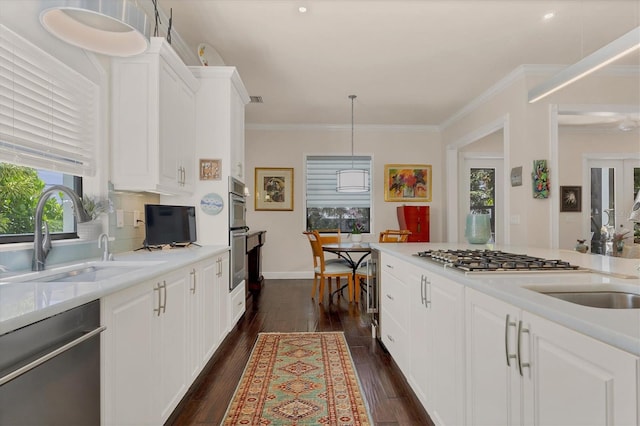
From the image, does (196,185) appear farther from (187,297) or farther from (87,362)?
(87,362)

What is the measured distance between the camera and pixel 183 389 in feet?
6.36

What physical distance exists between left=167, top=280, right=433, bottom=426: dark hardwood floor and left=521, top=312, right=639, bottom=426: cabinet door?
1.10 meters

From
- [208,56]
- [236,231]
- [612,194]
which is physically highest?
[208,56]

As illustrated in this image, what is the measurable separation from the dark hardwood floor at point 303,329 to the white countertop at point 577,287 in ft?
2.88

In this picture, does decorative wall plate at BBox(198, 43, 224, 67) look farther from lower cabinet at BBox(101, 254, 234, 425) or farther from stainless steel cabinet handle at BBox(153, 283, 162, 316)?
stainless steel cabinet handle at BBox(153, 283, 162, 316)

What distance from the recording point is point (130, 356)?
1.36 metres

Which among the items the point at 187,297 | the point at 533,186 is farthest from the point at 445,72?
the point at 187,297

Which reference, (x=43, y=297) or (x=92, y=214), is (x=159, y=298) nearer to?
(x=43, y=297)

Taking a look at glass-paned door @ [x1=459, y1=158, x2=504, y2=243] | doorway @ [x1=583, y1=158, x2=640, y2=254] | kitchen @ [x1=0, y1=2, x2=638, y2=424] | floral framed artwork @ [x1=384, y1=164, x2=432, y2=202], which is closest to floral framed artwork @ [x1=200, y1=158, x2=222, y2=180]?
kitchen @ [x1=0, y1=2, x2=638, y2=424]

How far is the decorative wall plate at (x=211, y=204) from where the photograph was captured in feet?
10.4

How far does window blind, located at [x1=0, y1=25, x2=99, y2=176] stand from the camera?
1.58 meters

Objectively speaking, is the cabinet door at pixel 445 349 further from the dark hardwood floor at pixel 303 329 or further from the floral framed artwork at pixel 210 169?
the floral framed artwork at pixel 210 169

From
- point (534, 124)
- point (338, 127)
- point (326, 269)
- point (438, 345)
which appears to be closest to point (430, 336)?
point (438, 345)

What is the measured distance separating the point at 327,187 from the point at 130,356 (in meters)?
5.29
